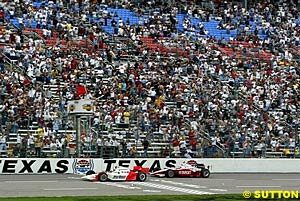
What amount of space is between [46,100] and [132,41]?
11120mm

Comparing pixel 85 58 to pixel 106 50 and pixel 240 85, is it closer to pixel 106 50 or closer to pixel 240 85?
pixel 106 50

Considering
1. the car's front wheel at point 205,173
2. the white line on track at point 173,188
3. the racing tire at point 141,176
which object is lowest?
the car's front wheel at point 205,173

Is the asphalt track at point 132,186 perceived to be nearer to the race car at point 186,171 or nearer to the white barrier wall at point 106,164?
the race car at point 186,171

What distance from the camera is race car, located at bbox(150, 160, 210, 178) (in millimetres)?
33562

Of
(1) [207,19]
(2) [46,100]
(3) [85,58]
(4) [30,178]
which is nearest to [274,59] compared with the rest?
(1) [207,19]

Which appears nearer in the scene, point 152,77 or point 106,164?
point 106,164

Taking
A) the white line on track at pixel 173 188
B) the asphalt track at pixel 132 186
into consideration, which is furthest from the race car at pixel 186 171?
the white line on track at pixel 173 188

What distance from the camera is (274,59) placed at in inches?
2030

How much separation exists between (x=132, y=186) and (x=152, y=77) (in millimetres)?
15566

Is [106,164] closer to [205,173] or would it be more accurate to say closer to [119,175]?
[205,173]

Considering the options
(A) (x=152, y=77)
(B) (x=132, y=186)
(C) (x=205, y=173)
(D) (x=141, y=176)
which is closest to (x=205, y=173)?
Answer: (C) (x=205, y=173)

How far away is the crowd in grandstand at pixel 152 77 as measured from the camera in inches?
1478

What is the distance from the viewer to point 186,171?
33969 mm

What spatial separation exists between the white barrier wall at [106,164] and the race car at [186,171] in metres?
1.96
